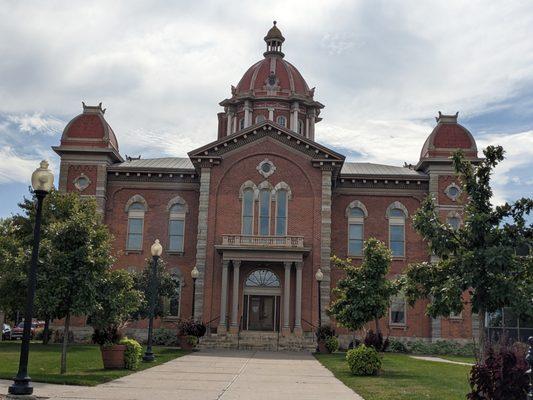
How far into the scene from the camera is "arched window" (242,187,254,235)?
3991 cm

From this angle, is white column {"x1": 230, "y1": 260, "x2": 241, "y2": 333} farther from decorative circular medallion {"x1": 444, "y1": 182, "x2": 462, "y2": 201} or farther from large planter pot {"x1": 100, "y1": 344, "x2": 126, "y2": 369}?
large planter pot {"x1": 100, "y1": 344, "x2": 126, "y2": 369}

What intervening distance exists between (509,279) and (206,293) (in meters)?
26.3

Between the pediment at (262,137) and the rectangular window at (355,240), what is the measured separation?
4746 millimetres

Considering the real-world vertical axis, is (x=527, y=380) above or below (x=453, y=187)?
below

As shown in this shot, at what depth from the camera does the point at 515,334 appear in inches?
1598

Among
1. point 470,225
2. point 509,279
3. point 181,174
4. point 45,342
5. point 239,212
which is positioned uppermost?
point 181,174

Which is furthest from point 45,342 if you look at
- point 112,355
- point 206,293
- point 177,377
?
point 177,377

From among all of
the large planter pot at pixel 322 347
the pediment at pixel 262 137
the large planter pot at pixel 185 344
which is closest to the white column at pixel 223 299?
the large planter pot at pixel 185 344

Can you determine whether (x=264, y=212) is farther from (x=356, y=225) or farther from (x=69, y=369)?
(x=69, y=369)

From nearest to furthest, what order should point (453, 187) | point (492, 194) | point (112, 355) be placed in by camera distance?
point (492, 194) → point (112, 355) → point (453, 187)

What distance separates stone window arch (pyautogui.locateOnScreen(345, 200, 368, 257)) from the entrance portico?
5.54 meters

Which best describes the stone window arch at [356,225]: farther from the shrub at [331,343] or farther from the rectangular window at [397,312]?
the shrub at [331,343]

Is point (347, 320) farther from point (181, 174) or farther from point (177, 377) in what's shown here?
point (181, 174)

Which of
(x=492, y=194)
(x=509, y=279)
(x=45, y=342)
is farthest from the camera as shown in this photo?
(x=45, y=342)
